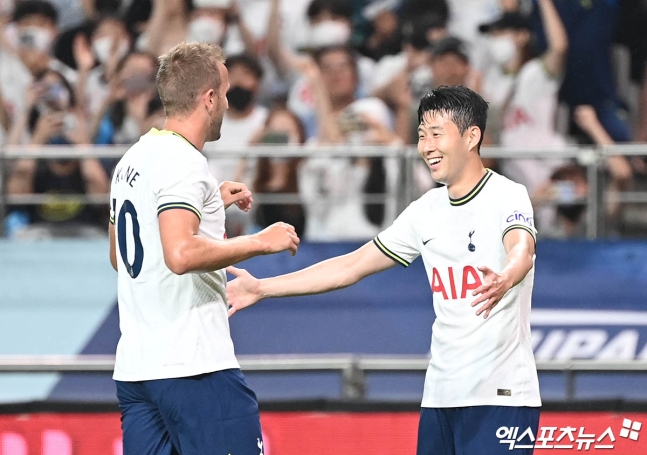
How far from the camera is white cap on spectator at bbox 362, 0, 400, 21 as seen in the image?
349 inches

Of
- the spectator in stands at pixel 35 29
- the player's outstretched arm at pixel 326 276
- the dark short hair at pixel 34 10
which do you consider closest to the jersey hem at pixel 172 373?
the player's outstretched arm at pixel 326 276

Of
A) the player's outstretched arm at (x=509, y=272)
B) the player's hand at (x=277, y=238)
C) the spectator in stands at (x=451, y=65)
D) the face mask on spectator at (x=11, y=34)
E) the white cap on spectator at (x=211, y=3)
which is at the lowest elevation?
the player's outstretched arm at (x=509, y=272)

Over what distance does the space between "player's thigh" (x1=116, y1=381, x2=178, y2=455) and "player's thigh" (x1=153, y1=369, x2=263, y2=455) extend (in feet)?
0.29

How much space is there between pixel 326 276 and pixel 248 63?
4.57 meters

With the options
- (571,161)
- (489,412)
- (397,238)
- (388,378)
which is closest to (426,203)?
(397,238)

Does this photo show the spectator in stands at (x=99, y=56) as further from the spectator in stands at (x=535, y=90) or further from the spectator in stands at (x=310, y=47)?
the spectator in stands at (x=535, y=90)

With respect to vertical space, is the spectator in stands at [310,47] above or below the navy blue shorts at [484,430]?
above

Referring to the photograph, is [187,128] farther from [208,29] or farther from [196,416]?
[208,29]

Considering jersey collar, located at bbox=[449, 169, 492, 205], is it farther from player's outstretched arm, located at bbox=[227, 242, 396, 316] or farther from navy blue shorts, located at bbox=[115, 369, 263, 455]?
navy blue shorts, located at bbox=[115, 369, 263, 455]

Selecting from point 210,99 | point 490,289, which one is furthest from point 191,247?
point 490,289

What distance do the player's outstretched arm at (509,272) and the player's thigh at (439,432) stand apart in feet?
1.77

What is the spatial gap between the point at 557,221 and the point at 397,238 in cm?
394

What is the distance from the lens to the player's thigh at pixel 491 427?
13.2 ft

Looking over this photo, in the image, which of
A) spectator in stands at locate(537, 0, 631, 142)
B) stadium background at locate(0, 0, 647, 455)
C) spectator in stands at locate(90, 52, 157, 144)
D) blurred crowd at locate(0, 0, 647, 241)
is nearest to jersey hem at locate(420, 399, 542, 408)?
stadium background at locate(0, 0, 647, 455)
